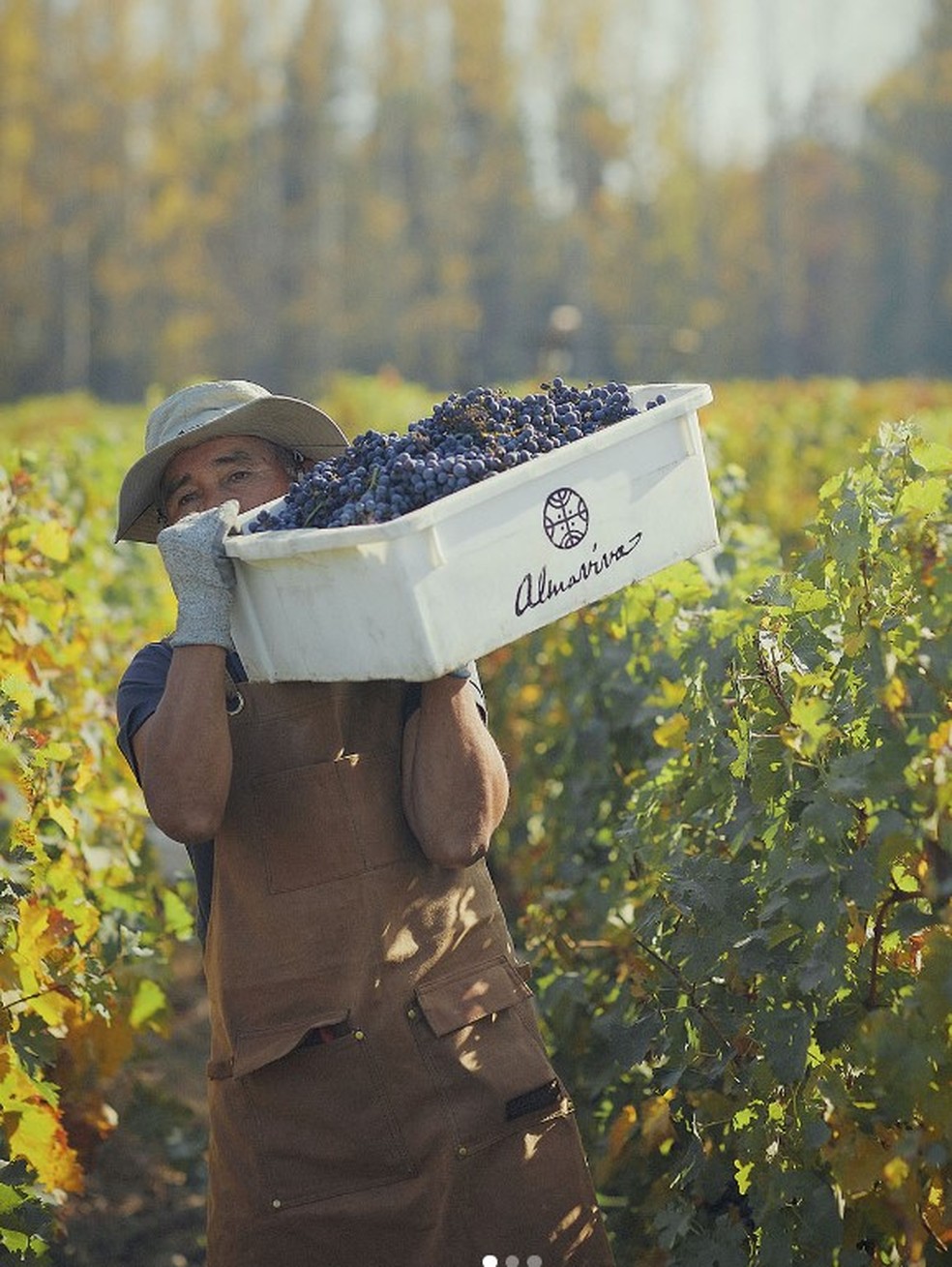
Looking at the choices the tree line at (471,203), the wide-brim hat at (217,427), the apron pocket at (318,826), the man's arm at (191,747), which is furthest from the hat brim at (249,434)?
the tree line at (471,203)

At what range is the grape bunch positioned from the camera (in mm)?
2449

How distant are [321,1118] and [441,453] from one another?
3.37 ft

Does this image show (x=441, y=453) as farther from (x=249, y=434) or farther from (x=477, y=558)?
(x=249, y=434)

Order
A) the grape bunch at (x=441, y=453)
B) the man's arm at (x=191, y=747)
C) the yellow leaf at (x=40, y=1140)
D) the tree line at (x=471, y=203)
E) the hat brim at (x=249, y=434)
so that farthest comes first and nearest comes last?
1. the tree line at (x=471, y=203)
2. the yellow leaf at (x=40, y=1140)
3. the hat brim at (x=249, y=434)
4. the man's arm at (x=191, y=747)
5. the grape bunch at (x=441, y=453)

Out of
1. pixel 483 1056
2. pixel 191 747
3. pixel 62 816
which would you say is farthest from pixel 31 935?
pixel 483 1056

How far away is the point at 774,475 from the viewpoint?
9633mm

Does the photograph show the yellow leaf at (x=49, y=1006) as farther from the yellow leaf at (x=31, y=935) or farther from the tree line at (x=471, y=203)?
the tree line at (x=471, y=203)

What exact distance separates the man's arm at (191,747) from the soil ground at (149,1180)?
199 cm

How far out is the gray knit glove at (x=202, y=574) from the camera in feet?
8.16

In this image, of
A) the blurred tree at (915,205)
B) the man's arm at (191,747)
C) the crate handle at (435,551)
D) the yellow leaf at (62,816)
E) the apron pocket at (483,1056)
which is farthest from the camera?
the blurred tree at (915,205)

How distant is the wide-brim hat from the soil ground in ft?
6.67

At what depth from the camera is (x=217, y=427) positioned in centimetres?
290

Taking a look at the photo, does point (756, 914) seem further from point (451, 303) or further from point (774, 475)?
point (451, 303)

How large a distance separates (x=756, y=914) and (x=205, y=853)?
2.99 ft
